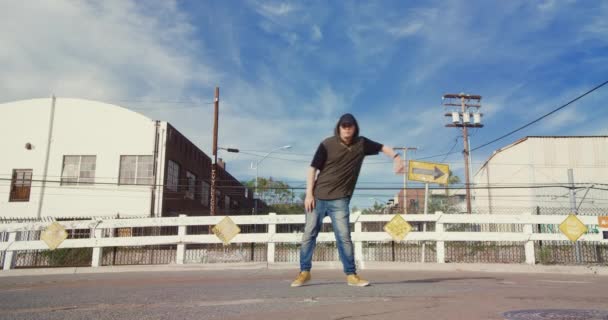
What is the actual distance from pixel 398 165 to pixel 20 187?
28.7m

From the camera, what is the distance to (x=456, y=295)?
15.6 feet

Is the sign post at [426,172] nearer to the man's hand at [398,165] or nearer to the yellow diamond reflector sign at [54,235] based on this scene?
the yellow diamond reflector sign at [54,235]

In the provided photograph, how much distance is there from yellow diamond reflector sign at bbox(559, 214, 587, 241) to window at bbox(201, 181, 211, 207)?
92.4ft

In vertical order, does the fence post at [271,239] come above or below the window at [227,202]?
below

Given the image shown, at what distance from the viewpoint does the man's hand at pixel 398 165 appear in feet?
17.8

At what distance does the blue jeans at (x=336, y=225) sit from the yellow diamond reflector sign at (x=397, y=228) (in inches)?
256

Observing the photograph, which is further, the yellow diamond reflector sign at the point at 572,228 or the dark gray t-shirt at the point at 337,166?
the yellow diamond reflector sign at the point at 572,228

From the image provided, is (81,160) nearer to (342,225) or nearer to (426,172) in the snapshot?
(426,172)

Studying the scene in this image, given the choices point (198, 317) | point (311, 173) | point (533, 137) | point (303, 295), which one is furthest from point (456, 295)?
point (533, 137)

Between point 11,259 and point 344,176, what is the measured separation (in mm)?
10421

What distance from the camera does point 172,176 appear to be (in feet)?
98.8

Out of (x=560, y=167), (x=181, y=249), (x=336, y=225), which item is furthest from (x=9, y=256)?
(x=560, y=167)

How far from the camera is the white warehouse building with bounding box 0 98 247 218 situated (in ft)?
92.1

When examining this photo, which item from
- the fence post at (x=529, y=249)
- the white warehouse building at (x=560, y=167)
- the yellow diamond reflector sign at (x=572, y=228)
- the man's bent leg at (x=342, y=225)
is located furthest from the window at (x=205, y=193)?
the man's bent leg at (x=342, y=225)
